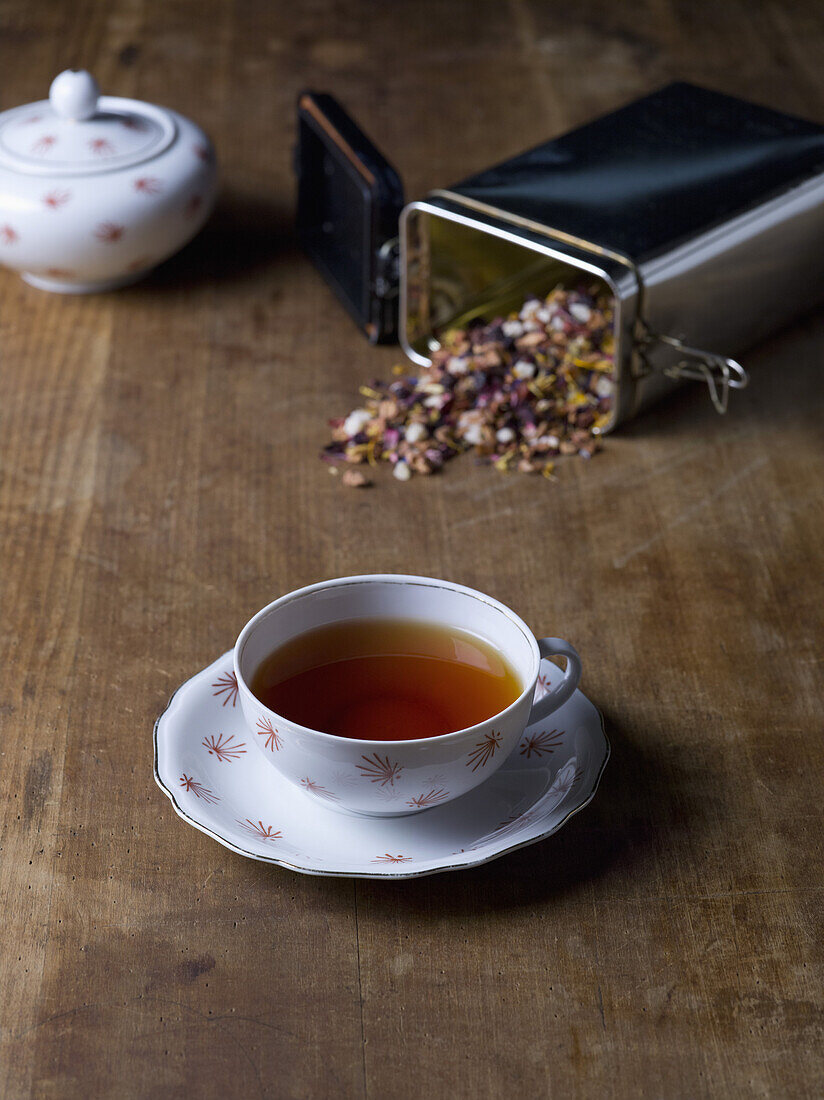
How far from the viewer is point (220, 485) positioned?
957mm

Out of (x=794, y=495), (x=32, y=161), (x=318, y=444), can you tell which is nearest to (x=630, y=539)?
(x=794, y=495)

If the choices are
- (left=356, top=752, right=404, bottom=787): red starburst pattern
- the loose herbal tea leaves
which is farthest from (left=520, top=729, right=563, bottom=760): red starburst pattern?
the loose herbal tea leaves

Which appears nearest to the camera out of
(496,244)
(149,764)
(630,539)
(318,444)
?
(149,764)

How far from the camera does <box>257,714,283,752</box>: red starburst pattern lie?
0.57 metres

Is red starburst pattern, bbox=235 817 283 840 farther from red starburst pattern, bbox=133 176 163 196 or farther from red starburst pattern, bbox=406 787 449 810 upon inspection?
red starburst pattern, bbox=133 176 163 196

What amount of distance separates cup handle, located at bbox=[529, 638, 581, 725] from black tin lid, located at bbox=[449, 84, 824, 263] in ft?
1.41

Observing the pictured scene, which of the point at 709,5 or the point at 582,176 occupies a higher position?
the point at 582,176

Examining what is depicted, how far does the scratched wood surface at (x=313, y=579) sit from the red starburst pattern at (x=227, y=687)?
71 mm

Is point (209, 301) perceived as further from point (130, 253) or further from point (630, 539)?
Answer: point (630, 539)

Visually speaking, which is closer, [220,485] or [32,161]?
[220,485]

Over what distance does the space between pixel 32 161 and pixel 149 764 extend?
0.66 meters

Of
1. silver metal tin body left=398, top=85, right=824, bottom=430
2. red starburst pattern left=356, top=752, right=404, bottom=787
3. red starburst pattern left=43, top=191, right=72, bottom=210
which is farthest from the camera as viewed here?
red starburst pattern left=43, top=191, right=72, bottom=210

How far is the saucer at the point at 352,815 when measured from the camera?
0.58 metres

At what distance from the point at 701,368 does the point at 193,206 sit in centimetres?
51
